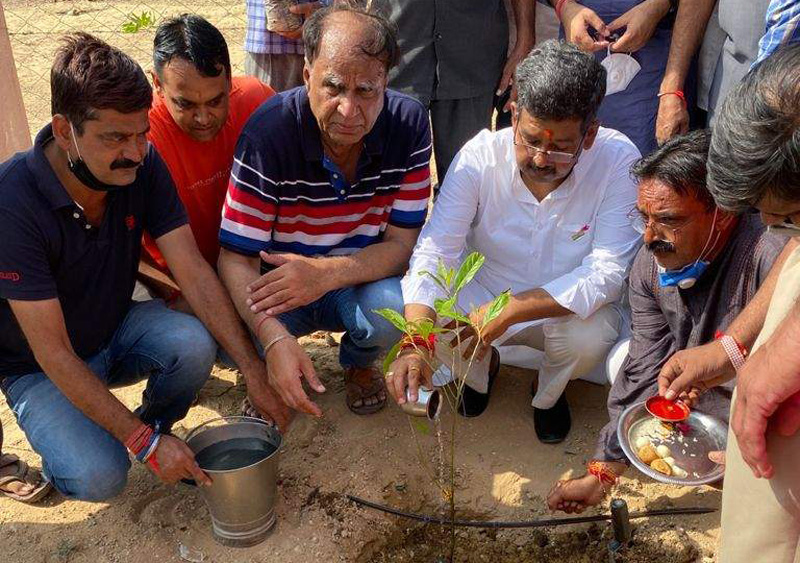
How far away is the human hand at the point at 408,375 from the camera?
8.40ft

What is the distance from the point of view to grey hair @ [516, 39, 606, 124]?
2.78 meters

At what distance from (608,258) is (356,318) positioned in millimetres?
1000

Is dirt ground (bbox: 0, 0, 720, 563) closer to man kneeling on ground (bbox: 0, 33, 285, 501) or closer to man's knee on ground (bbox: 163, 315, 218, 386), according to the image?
man kneeling on ground (bbox: 0, 33, 285, 501)

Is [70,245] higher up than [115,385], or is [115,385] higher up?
[70,245]

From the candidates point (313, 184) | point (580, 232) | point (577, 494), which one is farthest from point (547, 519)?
point (313, 184)

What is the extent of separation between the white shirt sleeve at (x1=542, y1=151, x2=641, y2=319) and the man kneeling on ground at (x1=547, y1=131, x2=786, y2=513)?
0.31 ft

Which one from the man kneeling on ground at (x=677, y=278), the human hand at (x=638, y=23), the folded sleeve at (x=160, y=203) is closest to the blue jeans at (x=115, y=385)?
the folded sleeve at (x=160, y=203)

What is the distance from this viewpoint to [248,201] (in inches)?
120

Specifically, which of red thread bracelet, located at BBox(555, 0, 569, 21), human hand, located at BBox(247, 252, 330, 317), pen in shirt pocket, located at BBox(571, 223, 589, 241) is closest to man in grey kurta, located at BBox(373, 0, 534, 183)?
red thread bracelet, located at BBox(555, 0, 569, 21)

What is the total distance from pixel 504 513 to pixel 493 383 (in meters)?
0.78

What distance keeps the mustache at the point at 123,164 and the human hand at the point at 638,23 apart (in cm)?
199

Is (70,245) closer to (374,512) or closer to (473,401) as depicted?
(374,512)

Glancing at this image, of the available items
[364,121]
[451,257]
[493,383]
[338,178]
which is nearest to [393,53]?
[364,121]

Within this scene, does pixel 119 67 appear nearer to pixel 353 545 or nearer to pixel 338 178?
pixel 338 178
